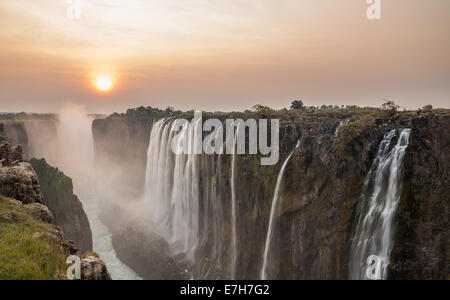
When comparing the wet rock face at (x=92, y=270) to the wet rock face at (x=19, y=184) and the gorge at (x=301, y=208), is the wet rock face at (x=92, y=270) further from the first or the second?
the gorge at (x=301, y=208)

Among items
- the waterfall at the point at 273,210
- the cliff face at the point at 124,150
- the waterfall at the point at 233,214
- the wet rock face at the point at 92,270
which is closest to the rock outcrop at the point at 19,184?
the wet rock face at the point at 92,270

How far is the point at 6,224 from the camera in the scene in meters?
9.84

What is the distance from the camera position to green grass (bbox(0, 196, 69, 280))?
7121 mm

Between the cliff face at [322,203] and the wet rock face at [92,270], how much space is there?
1410 centimetres

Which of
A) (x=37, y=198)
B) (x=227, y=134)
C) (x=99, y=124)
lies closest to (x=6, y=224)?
(x=37, y=198)

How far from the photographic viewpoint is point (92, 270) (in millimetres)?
7980

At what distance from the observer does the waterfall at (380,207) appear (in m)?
14.7

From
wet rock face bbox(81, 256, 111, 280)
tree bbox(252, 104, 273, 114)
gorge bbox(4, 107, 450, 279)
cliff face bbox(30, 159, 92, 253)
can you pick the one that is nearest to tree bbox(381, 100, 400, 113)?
gorge bbox(4, 107, 450, 279)

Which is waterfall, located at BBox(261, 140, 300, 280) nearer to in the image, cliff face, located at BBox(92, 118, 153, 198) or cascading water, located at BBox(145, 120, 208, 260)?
cascading water, located at BBox(145, 120, 208, 260)

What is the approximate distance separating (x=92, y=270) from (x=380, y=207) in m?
14.6

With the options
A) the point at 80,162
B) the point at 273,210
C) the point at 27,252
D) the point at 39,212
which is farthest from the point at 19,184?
the point at 80,162
